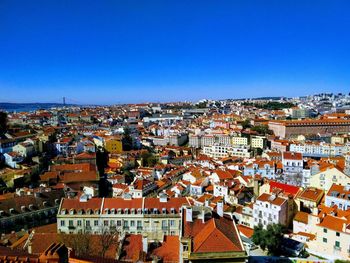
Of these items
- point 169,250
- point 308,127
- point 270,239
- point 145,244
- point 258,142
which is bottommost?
point 258,142

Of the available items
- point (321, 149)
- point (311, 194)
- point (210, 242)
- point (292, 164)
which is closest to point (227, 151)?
point (321, 149)

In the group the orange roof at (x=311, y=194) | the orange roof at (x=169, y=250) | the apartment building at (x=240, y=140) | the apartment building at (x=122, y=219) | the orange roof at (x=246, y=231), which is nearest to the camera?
the orange roof at (x=169, y=250)

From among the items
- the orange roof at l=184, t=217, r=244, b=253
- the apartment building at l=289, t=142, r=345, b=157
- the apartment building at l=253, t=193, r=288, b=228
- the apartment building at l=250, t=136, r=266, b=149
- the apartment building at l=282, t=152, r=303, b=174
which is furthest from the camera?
the apartment building at l=250, t=136, r=266, b=149

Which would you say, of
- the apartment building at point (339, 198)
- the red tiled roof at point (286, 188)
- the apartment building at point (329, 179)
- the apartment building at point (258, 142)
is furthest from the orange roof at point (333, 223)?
the apartment building at point (258, 142)

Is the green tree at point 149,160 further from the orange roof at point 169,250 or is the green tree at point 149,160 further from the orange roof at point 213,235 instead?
the orange roof at point 213,235

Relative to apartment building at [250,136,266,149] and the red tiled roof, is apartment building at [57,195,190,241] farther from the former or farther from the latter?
apartment building at [250,136,266,149]

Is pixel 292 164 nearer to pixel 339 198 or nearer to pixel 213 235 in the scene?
pixel 339 198

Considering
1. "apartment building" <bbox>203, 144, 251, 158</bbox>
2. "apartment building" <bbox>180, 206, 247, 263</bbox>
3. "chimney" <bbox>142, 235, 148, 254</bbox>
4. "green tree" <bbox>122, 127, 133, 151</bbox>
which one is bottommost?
"apartment building" <bbox>203, 144, 251, 158</bbox>

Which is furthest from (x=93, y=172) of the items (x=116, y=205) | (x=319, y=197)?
(x=319, y=197)

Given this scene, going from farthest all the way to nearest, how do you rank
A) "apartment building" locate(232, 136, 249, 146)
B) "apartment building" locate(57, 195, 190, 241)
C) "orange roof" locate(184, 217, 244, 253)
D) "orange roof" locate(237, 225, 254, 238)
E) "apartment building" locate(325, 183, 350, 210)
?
"apartment building" locate(232, 136, 249, 146) < "apartment building" locate(325, 183, 350, 210) < "orange roof" locate(237, 225, 254, 238) < "apartment building" locate(57, 195, 190, 241) < "orange roof" locate(184, 217, 244, 253)

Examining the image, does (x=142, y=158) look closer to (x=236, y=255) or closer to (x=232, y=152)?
(x=232, y=152)

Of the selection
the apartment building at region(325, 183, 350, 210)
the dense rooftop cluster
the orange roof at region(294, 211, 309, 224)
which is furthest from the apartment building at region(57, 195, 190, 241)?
the apartment building at region(325, 183, 350, 210)
